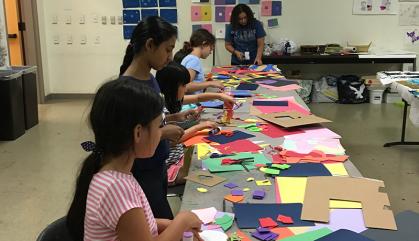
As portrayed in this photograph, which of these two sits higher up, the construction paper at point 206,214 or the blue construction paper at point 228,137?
the blue construction paper at point 228,137

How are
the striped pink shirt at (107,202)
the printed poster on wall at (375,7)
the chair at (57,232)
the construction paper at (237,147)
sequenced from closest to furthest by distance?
the striped pink shirt at (107,202) < the chair at (57,232) < the construction paper at (237,147) < the printed poster on wall at (375,7)

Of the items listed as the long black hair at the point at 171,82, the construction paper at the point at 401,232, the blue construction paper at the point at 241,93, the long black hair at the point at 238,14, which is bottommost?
the construction paper at the point at 401,232

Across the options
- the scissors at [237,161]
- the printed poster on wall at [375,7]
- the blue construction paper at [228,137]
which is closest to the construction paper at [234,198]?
the scissors at [237,161]

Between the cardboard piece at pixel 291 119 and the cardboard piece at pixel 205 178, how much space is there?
2.67 feet

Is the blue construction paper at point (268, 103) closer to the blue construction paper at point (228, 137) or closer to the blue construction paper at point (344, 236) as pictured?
the blue construction paper at point (228, 137)

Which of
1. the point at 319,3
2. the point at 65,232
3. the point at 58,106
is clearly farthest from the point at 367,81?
the point at 65,232

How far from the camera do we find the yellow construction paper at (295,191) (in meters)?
1.71

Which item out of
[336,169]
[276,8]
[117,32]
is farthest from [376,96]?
[336,169]

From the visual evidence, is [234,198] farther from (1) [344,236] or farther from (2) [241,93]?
(2) [241,93]

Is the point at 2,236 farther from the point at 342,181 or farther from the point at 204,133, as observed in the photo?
the point at 342,181

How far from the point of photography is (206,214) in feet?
5.39

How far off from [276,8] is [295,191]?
5147 millimetres

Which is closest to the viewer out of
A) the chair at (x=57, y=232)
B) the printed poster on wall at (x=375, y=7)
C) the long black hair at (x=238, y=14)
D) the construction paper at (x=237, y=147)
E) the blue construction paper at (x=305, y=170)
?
the chair at (x=57, y=232)

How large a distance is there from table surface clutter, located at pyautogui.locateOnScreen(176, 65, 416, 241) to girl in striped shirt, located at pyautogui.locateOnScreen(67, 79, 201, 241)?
0.37 meters
